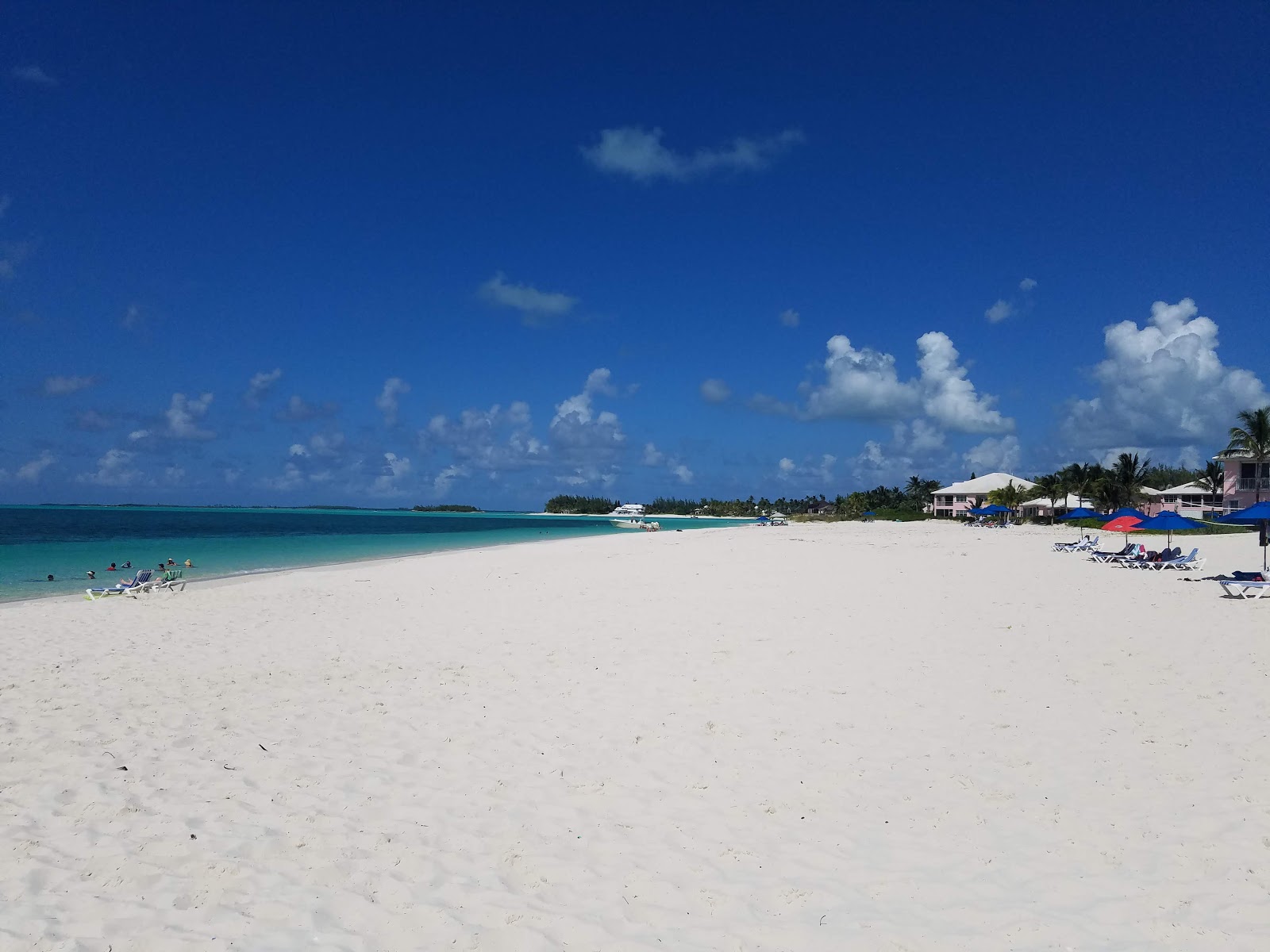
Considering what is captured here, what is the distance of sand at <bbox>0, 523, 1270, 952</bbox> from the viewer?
3.90 metres

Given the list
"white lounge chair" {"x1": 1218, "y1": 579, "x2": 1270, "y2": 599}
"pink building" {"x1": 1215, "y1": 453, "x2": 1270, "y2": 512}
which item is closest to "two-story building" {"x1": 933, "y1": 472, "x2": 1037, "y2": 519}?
"pink building" {"x1": 1215, "y1": 453, "x2": 1270, "y2": 512}

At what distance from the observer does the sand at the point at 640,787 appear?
3896mm

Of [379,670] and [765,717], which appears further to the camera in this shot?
[379,670]

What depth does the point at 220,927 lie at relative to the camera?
3783 mm

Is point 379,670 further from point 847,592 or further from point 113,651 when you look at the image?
point 847,592

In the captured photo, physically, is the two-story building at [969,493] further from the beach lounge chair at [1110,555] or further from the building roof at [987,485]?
the beach lounge chair at [1110,555]

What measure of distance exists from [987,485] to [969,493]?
2.05 metres

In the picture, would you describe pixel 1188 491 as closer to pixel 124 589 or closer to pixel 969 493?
pixel 969 493

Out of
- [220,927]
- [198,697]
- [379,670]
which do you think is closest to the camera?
[220,927]

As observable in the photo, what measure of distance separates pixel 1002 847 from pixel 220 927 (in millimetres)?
4558

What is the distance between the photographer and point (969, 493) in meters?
81.2

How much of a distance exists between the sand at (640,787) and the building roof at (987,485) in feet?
234

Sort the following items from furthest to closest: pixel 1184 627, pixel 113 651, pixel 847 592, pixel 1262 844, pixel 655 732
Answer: pixel 847 592
pixel 1184 627
pixel 113 651
pixel 655 732
pixel 1262 844

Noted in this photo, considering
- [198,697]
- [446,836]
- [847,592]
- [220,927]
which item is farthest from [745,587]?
[220,927]
